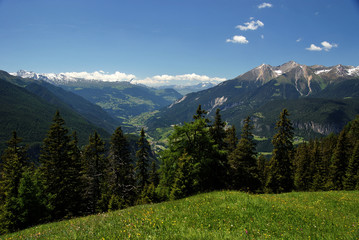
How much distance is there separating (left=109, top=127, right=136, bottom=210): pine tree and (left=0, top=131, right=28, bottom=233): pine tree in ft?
40.3

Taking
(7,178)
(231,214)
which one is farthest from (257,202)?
(7,178)

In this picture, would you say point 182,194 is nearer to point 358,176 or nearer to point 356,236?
point 356,236

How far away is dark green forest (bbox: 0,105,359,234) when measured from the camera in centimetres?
2186

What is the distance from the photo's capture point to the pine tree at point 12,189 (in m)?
20.4

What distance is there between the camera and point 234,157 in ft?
104

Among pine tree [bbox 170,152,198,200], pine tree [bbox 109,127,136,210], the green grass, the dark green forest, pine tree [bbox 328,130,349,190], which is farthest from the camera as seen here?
pine tree [bbox 328,130,349,190]

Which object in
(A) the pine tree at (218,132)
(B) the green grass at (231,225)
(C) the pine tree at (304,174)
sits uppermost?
(A) the pine tree at (218,132)

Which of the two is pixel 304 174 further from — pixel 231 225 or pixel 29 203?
pixel 29 203

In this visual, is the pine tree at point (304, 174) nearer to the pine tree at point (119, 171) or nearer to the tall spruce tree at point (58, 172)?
the pine tree at point (119, 171)

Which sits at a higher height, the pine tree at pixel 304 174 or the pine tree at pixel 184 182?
the pine tree at pixel 184 182

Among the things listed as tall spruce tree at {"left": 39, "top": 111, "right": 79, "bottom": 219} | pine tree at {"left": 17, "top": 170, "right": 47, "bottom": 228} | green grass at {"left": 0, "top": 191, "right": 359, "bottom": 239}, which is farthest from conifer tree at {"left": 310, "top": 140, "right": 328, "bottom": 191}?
pine tree at {"left": 17, "top": 170, "right": 47, "bottom": 228}

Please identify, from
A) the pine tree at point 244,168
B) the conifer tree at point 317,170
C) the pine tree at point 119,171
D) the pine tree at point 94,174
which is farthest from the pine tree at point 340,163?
the pine tree at point 94,174

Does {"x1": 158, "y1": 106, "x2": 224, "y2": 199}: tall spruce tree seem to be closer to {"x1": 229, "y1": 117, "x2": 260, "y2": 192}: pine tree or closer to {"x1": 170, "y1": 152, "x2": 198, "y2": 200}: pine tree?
{"x1": 170, "y1": 152, "x2": 198, "y2": 200}: pine tree

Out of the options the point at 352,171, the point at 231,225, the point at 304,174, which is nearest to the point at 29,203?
the point at 231,225
